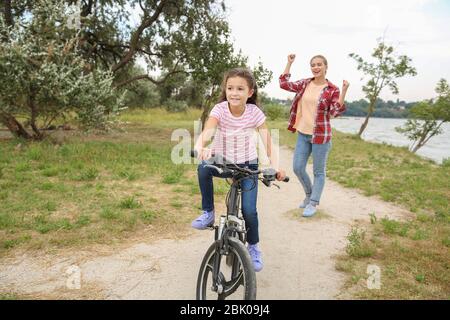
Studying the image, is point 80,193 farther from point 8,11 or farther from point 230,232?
point 8,11

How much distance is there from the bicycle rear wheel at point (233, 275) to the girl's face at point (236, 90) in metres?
1.28

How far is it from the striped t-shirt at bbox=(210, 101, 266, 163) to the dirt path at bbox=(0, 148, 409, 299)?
1.31 m

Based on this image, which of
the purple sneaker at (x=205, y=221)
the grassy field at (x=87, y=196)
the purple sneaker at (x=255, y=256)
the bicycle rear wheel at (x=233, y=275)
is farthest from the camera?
the grassy field at (x=87, y=196)

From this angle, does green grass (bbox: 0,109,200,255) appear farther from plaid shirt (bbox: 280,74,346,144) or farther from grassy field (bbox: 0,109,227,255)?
plaid shirt (bbox: 280,74,346,144)

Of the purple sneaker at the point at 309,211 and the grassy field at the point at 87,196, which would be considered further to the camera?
the purple sneaker at the point at 309,211

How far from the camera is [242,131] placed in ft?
11.7

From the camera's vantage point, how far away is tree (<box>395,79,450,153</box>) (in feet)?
66.1

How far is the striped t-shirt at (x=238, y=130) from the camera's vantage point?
11.7 feet

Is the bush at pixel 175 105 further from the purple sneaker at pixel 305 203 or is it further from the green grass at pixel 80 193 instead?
the purple sneaker at pixel 305 203

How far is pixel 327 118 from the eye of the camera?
556 centimetres

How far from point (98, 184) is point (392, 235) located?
528 centimetres

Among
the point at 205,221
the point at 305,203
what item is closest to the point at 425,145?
the point at 305,203

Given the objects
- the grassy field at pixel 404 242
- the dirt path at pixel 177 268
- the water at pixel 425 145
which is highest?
the dirt path at pixel 177 268

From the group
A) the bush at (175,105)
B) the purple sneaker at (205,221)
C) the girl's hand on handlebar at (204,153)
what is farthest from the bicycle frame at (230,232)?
the bush at (175,105)
